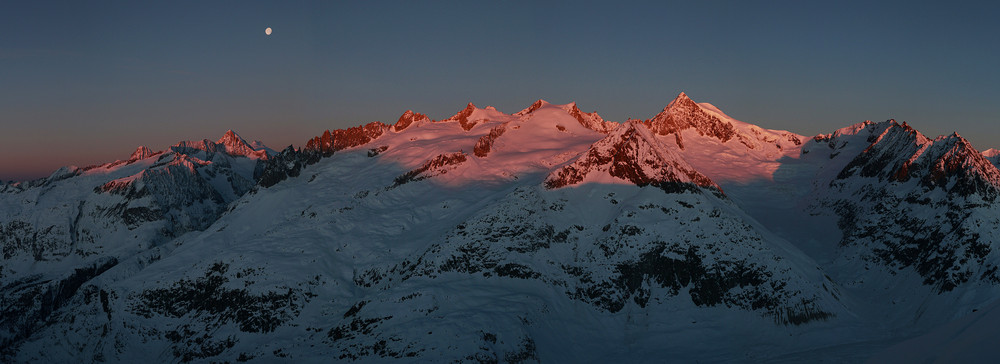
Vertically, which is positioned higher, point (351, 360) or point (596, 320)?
point (596, 320)

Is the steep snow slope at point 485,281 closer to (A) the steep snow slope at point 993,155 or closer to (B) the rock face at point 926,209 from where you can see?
(B) the rock face at point 926,209

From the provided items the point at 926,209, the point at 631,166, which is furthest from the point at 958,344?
the point at 926,209

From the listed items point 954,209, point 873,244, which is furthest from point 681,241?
point 954,209

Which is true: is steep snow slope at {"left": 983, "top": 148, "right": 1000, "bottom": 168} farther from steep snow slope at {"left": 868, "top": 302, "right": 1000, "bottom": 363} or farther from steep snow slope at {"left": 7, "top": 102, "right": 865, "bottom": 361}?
steep snow slope at {"left": 868, "top": 302, "right": 1000, "bottom": 363}

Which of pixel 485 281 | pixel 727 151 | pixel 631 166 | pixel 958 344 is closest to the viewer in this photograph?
pixel 958 344

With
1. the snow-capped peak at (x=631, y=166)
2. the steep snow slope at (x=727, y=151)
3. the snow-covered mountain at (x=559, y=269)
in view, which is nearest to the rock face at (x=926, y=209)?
the snow-covered mountain at (x=559, y=269)

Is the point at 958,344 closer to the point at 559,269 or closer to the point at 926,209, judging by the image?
the point at 559,269

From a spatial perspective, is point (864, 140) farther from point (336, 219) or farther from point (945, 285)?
point (336, 219)

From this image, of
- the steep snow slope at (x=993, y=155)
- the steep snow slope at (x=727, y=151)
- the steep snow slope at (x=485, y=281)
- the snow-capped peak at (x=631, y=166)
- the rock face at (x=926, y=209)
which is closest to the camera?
the steep snow slope at (x=485, y=281)
